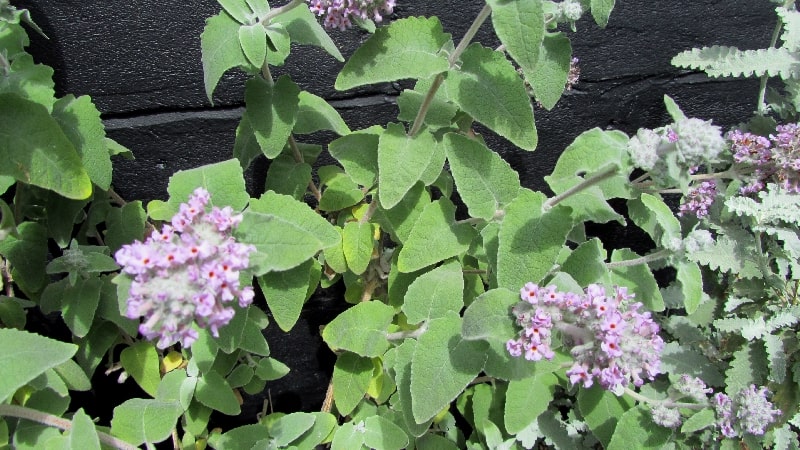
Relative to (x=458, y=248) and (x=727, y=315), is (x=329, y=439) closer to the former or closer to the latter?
(x=458, y=248)

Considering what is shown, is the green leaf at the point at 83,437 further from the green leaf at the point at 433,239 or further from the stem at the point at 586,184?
the stem at the point at 586,184

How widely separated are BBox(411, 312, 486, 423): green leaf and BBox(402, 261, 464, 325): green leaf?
109 mm

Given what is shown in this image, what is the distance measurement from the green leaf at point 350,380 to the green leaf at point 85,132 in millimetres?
917

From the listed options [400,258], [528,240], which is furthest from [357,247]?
[528,240]

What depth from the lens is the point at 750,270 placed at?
2.41 metres

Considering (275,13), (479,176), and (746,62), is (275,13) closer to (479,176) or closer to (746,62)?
(479,176)

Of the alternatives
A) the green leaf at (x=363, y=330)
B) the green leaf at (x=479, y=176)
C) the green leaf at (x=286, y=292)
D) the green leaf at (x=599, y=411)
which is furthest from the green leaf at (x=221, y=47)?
the green leaf at (x=599, y=411)

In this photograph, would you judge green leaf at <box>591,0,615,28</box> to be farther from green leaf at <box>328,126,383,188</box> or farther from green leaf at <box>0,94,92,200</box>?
green leaf at <box>0,94,92,200</box>

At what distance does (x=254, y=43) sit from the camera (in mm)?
1646

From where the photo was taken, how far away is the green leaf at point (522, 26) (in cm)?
140

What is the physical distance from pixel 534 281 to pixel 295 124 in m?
0.89

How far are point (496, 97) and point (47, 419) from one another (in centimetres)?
143

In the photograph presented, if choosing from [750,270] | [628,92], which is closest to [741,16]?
[628,92]

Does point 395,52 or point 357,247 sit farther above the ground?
point 395,52
